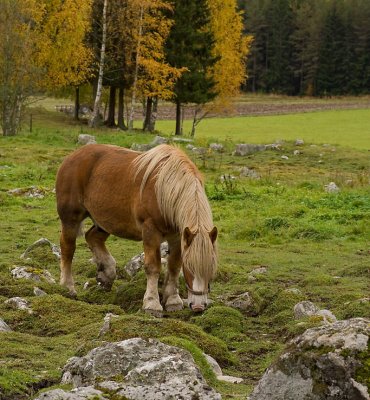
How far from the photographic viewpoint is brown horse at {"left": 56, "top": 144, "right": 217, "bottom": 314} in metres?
8.40

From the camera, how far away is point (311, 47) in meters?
106

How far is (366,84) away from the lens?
105 m

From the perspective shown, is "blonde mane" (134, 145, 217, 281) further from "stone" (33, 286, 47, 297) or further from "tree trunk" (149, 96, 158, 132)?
"tree trunk" (149, 96, 158, 132)

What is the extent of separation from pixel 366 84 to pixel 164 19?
67.1m

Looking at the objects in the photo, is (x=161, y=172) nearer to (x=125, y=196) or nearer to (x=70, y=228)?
(x=125, y=196)

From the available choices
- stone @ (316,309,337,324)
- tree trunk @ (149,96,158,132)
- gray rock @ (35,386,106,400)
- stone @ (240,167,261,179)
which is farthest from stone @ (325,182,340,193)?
tree trunk @ (149,96,158,132)

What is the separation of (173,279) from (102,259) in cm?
140

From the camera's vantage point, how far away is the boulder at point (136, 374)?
3.94 metres

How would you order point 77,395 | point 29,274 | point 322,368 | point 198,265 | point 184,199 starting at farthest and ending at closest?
point 29,274
point 184,199
point 198,265
point 77,395
point 322,368

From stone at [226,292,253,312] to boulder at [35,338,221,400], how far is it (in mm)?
4459

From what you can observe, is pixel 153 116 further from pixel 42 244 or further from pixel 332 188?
pixel 42 244

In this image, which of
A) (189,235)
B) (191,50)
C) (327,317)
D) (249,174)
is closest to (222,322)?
(189,235)

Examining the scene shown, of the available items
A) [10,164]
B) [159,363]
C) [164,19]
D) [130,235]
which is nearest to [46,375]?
[159,363]

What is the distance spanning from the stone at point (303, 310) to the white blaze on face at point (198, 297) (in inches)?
39.4
